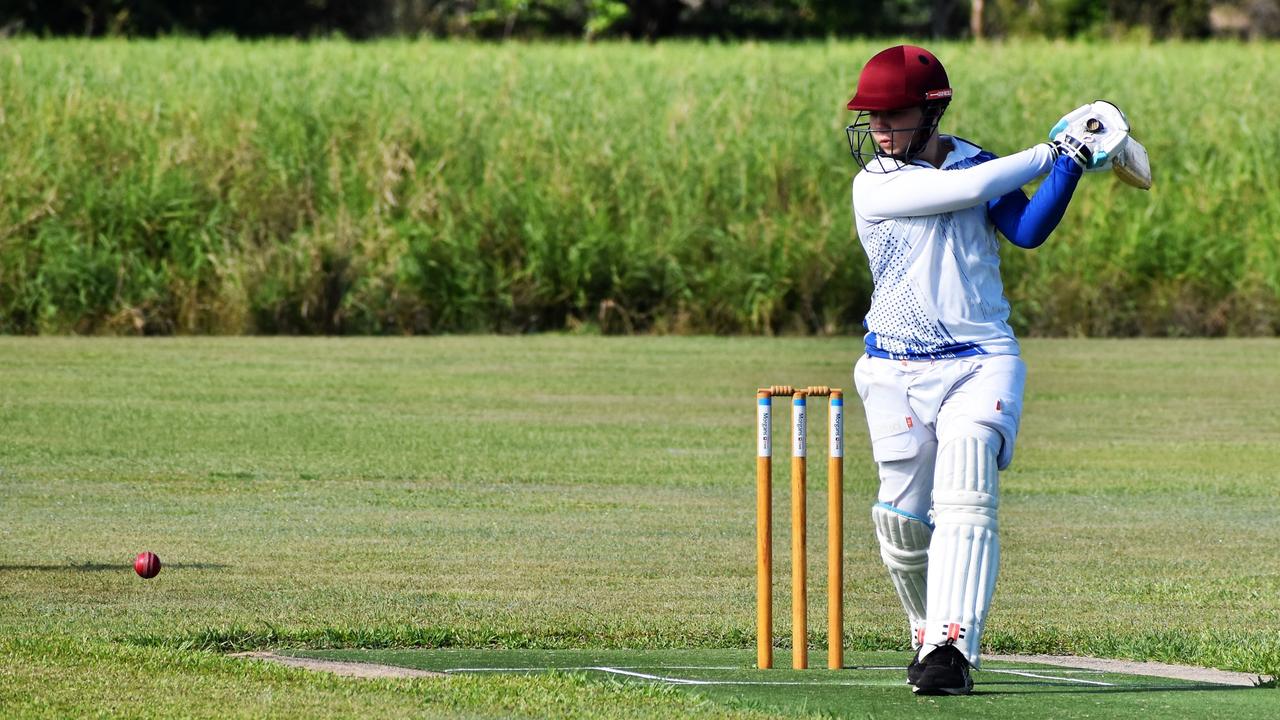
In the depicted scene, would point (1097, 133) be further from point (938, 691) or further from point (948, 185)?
point (938, 691)

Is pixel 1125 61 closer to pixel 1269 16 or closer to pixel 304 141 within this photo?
pixel 304 141

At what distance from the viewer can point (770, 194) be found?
24.8 metres

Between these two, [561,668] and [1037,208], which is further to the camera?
[561,668]

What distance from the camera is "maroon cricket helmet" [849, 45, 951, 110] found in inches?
245

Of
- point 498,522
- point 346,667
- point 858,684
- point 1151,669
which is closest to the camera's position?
point 858,684

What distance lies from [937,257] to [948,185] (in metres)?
0.24

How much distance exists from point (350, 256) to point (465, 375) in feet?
15.3

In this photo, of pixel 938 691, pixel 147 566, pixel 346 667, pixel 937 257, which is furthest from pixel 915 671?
pixel 147 566

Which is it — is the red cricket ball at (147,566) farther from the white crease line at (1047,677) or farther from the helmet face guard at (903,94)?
the helmet face guard at (903,94)

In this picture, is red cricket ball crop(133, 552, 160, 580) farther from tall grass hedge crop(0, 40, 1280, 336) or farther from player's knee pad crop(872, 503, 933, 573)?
tall grass hedge crop(0, 40, 1280, 336)

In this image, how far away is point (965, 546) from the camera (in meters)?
6.06

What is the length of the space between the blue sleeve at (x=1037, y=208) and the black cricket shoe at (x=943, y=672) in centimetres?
116

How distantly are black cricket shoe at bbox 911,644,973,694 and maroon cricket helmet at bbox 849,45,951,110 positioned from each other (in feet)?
5.08

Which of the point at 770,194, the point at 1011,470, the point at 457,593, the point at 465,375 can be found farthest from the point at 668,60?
the point at 457,593
